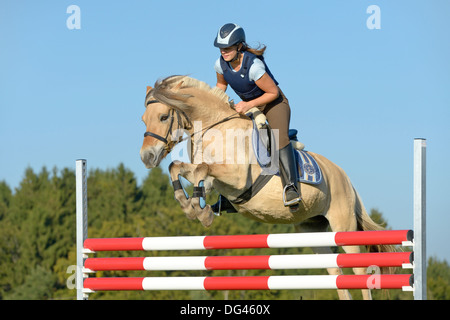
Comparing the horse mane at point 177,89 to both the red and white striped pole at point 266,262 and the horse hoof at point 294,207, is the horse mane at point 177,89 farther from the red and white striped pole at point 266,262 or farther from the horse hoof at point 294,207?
the red and white striped pole at point 266,262

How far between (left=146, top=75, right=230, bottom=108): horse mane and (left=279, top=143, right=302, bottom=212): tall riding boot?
0.70 metres

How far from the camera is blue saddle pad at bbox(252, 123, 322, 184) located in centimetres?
559

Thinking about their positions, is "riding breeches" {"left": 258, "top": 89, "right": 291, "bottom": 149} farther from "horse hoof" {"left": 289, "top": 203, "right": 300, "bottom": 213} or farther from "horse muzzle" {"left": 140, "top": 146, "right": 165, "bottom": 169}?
"horse muzzle" {"left": 140, "top": 146, "right": 165, "bottom": 169}

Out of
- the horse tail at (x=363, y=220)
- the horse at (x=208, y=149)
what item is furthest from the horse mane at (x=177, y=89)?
the horse tail at (x=363, y=220)

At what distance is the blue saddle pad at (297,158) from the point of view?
5.59 meters

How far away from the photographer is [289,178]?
5.53m

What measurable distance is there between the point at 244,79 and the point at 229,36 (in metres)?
0.38

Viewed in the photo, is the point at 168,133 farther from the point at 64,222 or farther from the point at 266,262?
the point at 64,222

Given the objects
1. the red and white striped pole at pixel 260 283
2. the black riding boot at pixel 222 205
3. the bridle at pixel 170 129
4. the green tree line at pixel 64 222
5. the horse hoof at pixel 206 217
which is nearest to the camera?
the red and white striped pole at pixel 260 283

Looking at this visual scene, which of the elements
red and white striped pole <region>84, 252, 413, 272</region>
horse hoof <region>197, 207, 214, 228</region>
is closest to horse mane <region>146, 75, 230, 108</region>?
horse hoof <region>197, 207, 214, 228</region>

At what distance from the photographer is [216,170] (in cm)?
539

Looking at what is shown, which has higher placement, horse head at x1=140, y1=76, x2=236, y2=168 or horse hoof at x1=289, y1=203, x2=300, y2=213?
horse head at x1=140, y1=76, x2=236, y2=168

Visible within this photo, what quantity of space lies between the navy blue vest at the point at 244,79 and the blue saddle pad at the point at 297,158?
296mm

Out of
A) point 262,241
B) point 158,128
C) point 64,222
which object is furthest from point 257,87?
point 64,222
